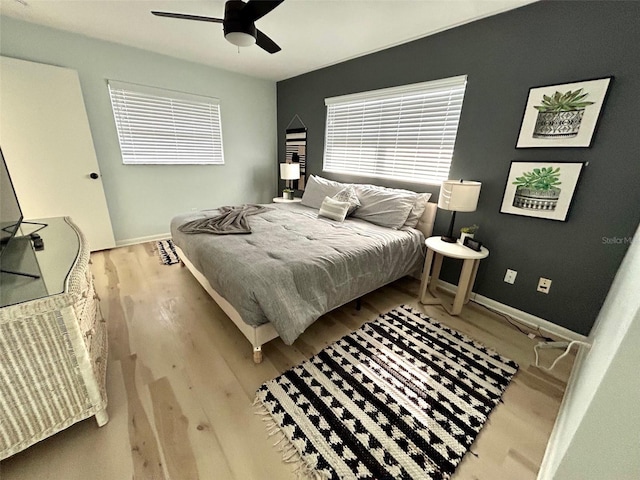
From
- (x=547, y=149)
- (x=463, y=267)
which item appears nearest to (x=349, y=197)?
(x=463, y=267)

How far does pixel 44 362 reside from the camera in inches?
40.6

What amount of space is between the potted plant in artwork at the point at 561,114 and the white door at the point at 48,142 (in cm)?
449

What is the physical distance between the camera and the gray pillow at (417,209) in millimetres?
2662

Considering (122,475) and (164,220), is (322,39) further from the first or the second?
(122,475)

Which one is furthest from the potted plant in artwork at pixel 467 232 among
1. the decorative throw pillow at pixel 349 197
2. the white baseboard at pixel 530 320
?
the decorative throw pillow at pixel 349 197

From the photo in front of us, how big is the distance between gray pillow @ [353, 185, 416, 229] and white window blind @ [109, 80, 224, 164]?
104 inches

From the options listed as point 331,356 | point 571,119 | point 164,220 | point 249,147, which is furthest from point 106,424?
point 249,147

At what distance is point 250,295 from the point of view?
1.49 metres

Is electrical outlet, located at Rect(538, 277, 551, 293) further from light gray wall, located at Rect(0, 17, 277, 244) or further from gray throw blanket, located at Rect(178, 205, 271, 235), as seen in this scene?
light gray wall, located at Rect(0, 17, 277, 244)

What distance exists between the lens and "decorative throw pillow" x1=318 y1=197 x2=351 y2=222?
9.13ft

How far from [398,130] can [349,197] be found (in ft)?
3.15

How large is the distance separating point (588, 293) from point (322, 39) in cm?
330

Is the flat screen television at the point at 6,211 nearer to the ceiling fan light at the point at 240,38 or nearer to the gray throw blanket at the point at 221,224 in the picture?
the gray throw blanket at the point at 221,224

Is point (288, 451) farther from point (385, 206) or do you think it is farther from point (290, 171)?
point (290, 171)
